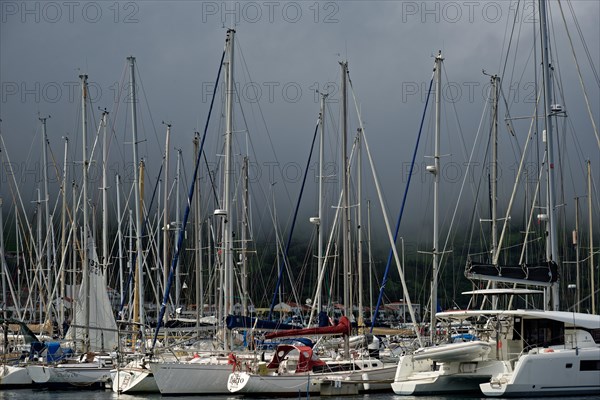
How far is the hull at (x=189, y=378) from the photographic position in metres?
41.2

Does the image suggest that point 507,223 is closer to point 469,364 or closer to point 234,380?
point 469,364

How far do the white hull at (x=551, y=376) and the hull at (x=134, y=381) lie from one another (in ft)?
45.1

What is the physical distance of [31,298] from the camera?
71.4 m

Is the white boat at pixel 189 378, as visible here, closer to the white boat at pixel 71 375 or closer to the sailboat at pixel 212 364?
the sailboat at pixel 212 364

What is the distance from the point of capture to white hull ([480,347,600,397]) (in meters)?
37.8

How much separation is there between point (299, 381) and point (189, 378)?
4253mm

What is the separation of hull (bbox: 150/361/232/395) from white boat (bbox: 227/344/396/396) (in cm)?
80

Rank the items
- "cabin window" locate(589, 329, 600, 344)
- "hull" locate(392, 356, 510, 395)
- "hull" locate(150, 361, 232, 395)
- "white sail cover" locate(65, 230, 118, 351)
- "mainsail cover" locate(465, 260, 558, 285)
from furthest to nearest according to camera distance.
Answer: "white sail cover" locate(65, 230, 118, 351) → "mainsail cover" locate(465, 260, 558, 285) → "hull" locate(150, 361, 232, 395) → "hull" locate(392, 356, 510, 395) → "cabin window" locate(589, 329, 600, 344)

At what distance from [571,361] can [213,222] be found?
3448 centimetres

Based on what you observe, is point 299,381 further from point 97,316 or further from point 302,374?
point 97,316

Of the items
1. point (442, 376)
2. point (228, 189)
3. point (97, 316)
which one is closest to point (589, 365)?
point (442, 376)

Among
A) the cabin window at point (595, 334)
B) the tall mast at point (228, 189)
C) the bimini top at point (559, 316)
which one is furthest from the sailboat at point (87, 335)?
the cabin window at point (595, 334)

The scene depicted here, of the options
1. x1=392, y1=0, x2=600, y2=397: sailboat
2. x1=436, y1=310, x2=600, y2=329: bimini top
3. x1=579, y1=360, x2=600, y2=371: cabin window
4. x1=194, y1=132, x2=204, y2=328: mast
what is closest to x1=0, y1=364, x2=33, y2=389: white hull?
x1=194, y1=132, x2=204, y2=328: mast

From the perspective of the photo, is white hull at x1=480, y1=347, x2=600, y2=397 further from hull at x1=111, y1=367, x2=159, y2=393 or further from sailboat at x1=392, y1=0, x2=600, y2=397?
hull at x1=111, y1=367, x2=159, y2=393
